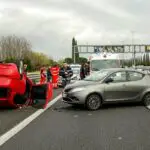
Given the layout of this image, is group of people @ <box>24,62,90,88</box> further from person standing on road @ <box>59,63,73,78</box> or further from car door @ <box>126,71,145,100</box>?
car door @ <box>126,71,145,100</box>

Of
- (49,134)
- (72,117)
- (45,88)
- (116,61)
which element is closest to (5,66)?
(45,88)

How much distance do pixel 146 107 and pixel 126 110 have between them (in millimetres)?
1167

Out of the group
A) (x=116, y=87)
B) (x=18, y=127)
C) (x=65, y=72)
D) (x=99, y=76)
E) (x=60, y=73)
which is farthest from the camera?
(x=60, y=73)

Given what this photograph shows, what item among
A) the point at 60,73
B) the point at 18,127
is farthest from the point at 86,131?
the point at 60,73

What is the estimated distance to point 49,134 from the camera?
9.25m

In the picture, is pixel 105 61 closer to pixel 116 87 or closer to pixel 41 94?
pixel 41 94

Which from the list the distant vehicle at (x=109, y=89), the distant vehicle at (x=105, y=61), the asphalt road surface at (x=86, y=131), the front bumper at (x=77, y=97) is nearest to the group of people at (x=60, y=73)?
the distant vehicle at (x=105, y=61)

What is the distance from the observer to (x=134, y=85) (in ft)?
49.0

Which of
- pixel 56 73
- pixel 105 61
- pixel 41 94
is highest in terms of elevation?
pixel 105 61

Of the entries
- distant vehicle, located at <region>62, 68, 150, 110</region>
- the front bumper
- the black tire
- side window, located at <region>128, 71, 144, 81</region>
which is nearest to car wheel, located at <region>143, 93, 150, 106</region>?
distant vehicle, located at <region>62, 68, 150, 110</region>

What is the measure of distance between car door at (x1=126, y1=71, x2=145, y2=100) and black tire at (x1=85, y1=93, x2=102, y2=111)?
4.23 ft

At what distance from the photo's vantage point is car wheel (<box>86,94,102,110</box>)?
46.1ft

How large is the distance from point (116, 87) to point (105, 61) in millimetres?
12475

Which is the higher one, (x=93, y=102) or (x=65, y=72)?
(x=65, y=72)
